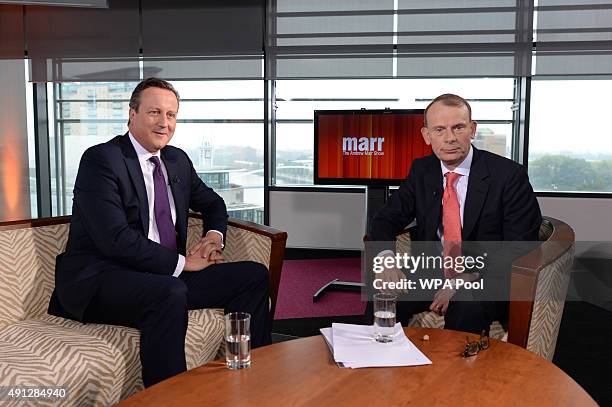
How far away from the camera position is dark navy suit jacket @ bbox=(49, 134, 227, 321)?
217cm

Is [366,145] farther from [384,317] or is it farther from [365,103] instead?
[384,317]

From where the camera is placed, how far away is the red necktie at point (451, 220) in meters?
2.42

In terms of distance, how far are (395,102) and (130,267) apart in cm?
377

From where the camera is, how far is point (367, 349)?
1653 millimetres

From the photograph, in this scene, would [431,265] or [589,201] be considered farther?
[589,201]

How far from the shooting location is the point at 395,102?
5.53 m

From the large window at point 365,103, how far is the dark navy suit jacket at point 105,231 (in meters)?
3.37

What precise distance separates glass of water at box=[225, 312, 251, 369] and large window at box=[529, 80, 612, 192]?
4383 millimetres

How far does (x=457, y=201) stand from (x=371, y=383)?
1188 mm

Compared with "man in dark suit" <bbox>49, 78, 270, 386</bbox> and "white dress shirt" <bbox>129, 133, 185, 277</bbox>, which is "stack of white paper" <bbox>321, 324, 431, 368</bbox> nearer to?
"man in dark suit" <bbox>49, 78, 270, 386</bbox>

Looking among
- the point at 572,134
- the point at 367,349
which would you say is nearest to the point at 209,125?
the point at 572,134

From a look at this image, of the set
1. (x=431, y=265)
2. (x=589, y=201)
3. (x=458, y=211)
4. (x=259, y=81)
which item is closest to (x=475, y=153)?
(x=458, y=211)

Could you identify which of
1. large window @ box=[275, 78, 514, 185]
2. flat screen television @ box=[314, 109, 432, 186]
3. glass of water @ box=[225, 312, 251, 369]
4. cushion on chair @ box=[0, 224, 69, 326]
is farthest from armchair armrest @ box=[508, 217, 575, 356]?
large window @ box=[275, 78, 514, 185]

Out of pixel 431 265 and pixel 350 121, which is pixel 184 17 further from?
pixel 431 265
